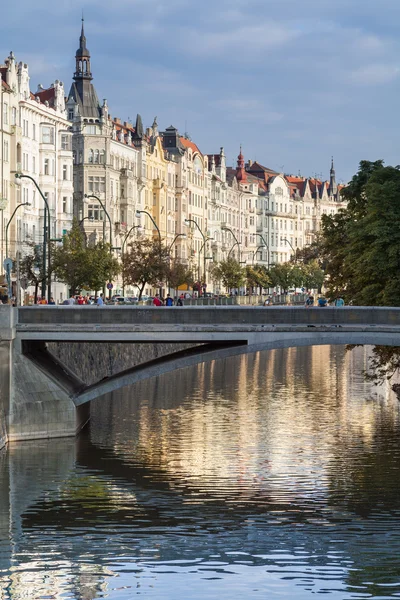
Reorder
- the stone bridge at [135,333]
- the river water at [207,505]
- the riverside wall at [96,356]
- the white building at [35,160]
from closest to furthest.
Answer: the river water at [207,505] < the stone bridge at [135,333] < the riverside wall at [96,356] < the white building at [35,160]

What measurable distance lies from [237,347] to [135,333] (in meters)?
4.15

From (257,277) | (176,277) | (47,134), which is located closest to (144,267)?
(176,277)

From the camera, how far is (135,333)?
2299 inches

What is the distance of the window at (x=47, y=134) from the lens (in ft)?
404

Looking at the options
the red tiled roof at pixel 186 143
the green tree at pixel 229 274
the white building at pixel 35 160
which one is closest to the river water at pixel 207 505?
the white building at pixel 35 160

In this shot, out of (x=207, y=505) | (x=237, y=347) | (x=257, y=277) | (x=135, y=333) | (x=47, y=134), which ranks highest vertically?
(x=47, y=134)

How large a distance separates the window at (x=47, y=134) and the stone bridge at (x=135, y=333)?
215 feet

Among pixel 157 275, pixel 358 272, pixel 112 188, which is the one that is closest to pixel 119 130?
pixel 112 188

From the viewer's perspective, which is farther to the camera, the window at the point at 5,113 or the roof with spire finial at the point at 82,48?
the roof with spire finial at the point at 82,48

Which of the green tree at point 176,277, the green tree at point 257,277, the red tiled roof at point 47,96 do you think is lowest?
the green tree at point 176,277

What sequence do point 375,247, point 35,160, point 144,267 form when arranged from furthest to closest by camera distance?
point 35,160 → point 144,267 → point 375,247

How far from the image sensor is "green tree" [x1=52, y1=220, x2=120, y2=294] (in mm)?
100312

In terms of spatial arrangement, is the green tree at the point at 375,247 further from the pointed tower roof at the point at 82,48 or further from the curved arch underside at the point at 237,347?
the pointed tower roof at the point at 82,48

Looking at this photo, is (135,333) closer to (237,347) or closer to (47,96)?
(237,347)
